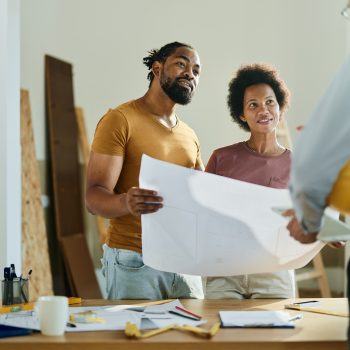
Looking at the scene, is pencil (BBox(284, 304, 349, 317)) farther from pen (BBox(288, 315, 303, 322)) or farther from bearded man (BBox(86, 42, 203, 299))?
bearded man (BBox(86, 42, 203, 299))

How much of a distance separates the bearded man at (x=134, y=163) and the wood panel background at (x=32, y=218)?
2.37m

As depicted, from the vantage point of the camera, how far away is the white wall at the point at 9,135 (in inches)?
132

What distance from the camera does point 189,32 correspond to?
5.75 metres

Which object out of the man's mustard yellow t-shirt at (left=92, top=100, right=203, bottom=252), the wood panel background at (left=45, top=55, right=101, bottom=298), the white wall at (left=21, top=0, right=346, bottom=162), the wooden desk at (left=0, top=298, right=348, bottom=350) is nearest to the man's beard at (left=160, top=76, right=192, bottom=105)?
the man's mustard yellow t-shirt at (left=92, top=100, right=203, bottom=252)

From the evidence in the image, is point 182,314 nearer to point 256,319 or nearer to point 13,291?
point 256,319

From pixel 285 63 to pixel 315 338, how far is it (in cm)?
422

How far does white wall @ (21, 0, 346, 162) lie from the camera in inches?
225

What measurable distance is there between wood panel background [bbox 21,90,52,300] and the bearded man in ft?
7.77

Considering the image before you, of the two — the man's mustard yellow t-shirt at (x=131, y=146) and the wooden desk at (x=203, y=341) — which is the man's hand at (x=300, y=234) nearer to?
the wooden desk at (x=203, y=341)

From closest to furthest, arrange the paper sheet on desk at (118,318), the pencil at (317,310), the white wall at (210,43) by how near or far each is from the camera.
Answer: the paper sheet on desk at (118,318) → the pencil at (317,310) → the white wall at (210,43)

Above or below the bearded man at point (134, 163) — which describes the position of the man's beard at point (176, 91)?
above

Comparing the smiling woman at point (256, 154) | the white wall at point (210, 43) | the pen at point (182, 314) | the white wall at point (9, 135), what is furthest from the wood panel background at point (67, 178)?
the pen at point (182, 314)

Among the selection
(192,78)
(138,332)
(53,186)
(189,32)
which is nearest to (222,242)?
(138,332)

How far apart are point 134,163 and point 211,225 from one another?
65cm
